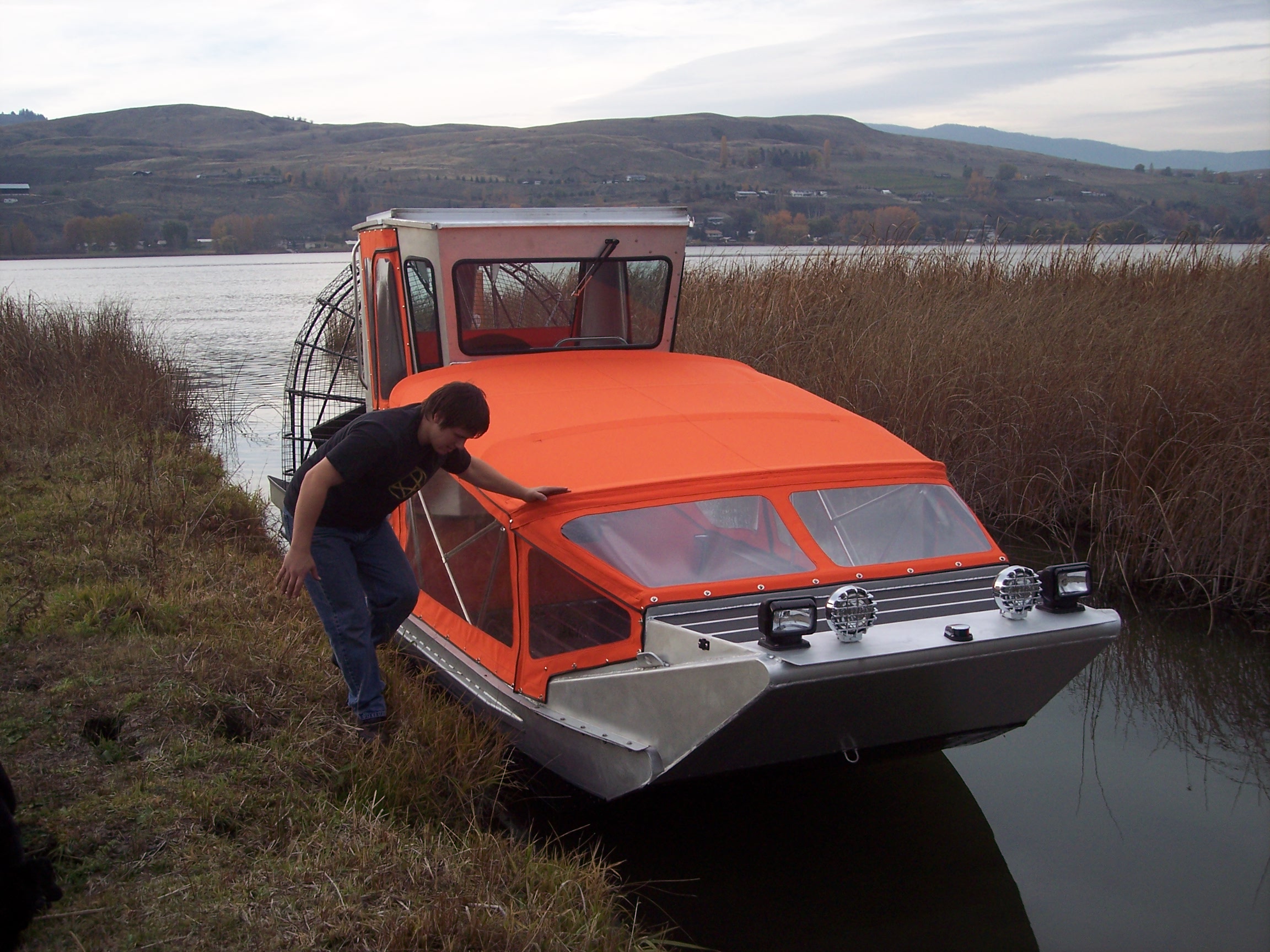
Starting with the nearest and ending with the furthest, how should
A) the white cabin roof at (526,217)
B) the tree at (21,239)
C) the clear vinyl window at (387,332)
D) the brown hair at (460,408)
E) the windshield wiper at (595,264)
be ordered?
the brown hair at (460,408), the white cabin roof at (526,217), the windshield wiper at (595,264), the clear vinyl window at (387,332), the tree at (21,239)

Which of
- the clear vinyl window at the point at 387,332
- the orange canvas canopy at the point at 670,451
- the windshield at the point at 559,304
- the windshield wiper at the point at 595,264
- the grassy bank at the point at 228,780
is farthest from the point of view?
the clear vinyl window at the point at 387,332

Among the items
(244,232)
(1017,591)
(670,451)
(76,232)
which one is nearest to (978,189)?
(670,451)

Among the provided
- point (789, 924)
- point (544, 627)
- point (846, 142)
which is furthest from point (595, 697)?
point (846, 142)

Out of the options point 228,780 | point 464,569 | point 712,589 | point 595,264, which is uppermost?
point 595,264

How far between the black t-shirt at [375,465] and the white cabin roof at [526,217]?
2.32m

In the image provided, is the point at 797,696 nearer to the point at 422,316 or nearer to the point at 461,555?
the point at 461,555

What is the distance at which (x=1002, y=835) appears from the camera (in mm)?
5105

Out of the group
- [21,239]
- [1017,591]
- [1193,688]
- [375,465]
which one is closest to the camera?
[1017,591]

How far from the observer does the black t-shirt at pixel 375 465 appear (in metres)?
4.26

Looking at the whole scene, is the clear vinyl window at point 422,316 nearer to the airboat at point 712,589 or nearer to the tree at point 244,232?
the airboat at point 712,589

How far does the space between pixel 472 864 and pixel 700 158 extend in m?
83.9

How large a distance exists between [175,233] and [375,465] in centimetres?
6489

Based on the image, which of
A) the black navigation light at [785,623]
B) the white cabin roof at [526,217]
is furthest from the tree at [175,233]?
the black navigation light at [785,623]

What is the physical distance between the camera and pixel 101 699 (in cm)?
464
